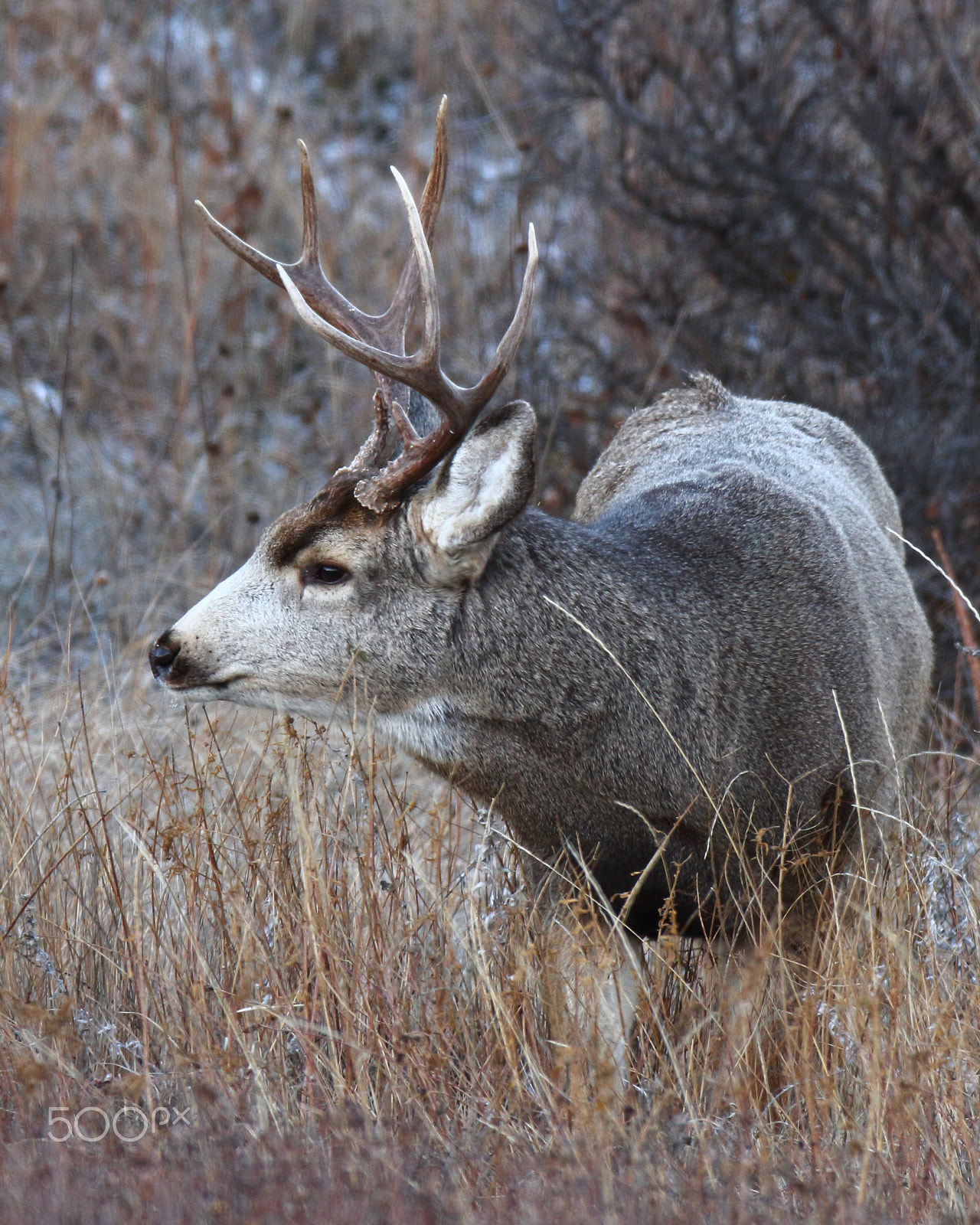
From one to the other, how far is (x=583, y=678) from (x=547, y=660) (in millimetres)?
92

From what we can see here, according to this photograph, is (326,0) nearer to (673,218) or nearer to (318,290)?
(673,218)

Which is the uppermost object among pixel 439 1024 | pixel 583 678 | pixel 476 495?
pixel 476 495

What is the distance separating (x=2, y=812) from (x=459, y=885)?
1.19 meters

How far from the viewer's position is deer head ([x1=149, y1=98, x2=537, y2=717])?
11.2 feet

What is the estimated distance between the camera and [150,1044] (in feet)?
11.3

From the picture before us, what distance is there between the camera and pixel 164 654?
11.5 ft

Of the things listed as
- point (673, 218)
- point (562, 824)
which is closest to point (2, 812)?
point (562, 824)

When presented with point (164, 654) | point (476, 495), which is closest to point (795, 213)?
point (476, 495)

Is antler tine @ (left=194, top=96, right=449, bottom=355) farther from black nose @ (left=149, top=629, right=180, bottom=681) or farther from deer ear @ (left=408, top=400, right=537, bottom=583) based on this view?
black nose @ (left=149, top=629, right=180, bottom=681)

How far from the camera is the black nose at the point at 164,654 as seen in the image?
351cm

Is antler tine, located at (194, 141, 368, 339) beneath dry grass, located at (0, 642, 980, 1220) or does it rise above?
above

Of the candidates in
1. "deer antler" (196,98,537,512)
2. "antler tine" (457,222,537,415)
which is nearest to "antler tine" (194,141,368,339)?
"deer antler" (196,98,537,512)

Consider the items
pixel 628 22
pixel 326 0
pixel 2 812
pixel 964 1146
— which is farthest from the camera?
pixel 326 0

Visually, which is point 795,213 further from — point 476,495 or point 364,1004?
point 364,1004
